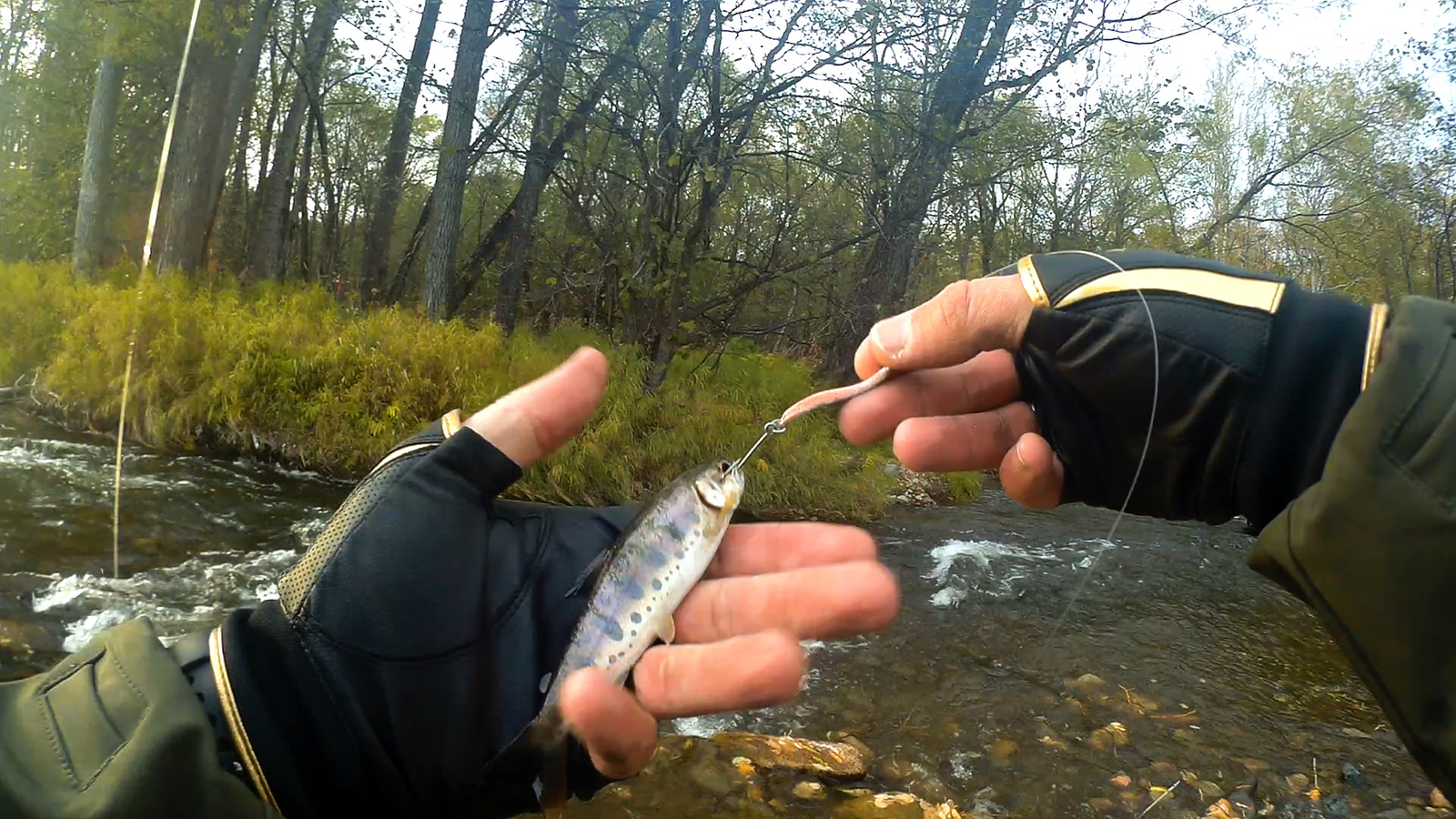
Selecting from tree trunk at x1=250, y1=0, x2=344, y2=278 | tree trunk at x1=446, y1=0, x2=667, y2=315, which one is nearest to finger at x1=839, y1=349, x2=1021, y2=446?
tree trunk at x1=446, y1=0, x2=667, y2=315

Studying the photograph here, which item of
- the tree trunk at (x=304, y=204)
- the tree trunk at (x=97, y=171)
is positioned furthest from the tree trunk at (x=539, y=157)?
the tree trunk at (x=304, y=204)

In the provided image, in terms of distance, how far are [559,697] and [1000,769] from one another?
3734 mm

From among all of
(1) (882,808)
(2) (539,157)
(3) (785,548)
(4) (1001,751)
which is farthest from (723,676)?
(2) (539,157)

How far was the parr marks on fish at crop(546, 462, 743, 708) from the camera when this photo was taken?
5.90 feet

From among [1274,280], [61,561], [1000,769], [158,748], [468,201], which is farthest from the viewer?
[468,201]

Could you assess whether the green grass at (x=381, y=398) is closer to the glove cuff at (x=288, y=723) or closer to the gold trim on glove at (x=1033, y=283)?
the gold trim on glove at (x=1033, y=283)

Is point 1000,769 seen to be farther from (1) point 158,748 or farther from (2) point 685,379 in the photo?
(2) point 685,379

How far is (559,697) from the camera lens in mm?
1616

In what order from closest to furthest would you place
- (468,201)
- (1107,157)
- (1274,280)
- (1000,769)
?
(1274,280), (1000,769), (1107,157), (468,201)

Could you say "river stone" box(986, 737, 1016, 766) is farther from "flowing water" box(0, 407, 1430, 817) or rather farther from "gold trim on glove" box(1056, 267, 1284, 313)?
"gold trim on glove" box(1056, 267, 1284, 313)

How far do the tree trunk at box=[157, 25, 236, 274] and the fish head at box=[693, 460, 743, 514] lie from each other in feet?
41.6

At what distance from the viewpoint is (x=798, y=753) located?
4.23 m

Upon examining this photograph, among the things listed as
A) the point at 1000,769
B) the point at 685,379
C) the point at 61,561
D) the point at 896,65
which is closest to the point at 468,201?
the point at 685,379

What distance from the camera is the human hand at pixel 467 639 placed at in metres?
1.64
